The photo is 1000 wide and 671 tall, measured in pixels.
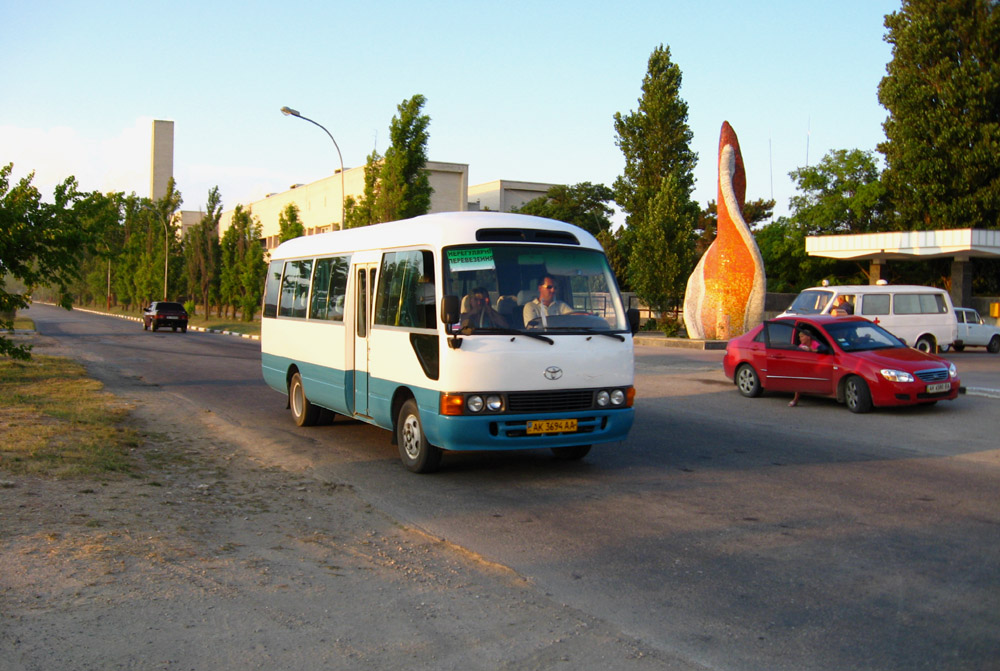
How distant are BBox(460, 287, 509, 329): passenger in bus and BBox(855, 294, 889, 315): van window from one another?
19.8 meters

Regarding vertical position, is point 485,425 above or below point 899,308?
below

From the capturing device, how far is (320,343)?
1130cm

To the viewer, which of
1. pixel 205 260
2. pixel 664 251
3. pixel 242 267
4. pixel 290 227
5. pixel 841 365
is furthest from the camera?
pixel 205 260

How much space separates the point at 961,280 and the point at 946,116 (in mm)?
9263

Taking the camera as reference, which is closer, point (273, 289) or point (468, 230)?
point (468, 230)

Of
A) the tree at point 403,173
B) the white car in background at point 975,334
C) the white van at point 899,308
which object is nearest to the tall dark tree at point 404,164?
the tree at point 403,173

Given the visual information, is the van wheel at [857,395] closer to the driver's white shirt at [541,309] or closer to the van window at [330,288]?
the driver's white shirt at [541,309]

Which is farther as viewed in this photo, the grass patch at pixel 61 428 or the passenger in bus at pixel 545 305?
the grass patch at pixel 61 428

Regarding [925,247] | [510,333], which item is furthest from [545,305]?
[925,247]

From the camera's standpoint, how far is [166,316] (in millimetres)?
47688

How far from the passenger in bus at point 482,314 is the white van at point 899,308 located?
17789 millimetres

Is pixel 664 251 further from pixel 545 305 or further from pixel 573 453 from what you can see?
pixel 545 305

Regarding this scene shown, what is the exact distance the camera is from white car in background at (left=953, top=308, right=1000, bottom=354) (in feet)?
101

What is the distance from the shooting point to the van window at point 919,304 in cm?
2566
